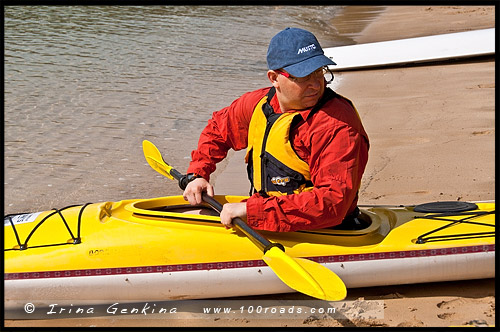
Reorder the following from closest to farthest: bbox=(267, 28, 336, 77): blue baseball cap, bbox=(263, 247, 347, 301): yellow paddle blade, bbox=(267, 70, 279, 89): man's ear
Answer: bbox=(263, 247, 347, 301): yellow paddle blade
bbox=(267, 28, 336, 77): blue baseball cap
bbox=(267, 70, 279, 89): man's ear

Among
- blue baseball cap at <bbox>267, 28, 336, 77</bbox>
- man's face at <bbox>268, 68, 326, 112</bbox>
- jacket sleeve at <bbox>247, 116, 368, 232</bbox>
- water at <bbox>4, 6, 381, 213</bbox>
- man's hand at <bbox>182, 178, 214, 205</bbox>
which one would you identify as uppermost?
blue baseball cap at <bbox>267, 28, 336, 77</bbox>

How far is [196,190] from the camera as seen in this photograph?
10.7 feet

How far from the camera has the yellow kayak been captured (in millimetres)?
3047

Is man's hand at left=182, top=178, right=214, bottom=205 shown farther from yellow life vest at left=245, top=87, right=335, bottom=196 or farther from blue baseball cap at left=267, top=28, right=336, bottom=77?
blue baseball cap at left=267, top=28, right=336, bottom=77

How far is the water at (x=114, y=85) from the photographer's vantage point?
17.8 feet

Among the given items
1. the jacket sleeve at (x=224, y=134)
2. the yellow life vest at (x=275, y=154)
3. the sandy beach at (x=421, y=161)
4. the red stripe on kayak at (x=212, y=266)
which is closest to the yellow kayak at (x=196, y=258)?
the red stripe on kayak at (x=212, y=266)

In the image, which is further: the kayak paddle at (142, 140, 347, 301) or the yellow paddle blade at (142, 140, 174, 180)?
the yellow paddle blade at (142, 140, 174, 180)

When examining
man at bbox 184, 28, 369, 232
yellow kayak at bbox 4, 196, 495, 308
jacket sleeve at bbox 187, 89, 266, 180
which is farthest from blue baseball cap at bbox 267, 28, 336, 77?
yellow kayak at bbox 4, 196, 495, 308

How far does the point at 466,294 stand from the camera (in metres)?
3.14

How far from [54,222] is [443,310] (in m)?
1.88

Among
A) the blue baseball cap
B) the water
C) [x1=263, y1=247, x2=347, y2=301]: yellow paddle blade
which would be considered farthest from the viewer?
the water

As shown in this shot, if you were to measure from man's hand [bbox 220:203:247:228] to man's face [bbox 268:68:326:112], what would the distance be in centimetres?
50

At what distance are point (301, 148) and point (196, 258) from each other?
694 millimetres

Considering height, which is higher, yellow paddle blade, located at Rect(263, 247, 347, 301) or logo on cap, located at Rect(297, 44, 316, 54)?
logo on cap, located at Rect(297, 44, 316, 54)
